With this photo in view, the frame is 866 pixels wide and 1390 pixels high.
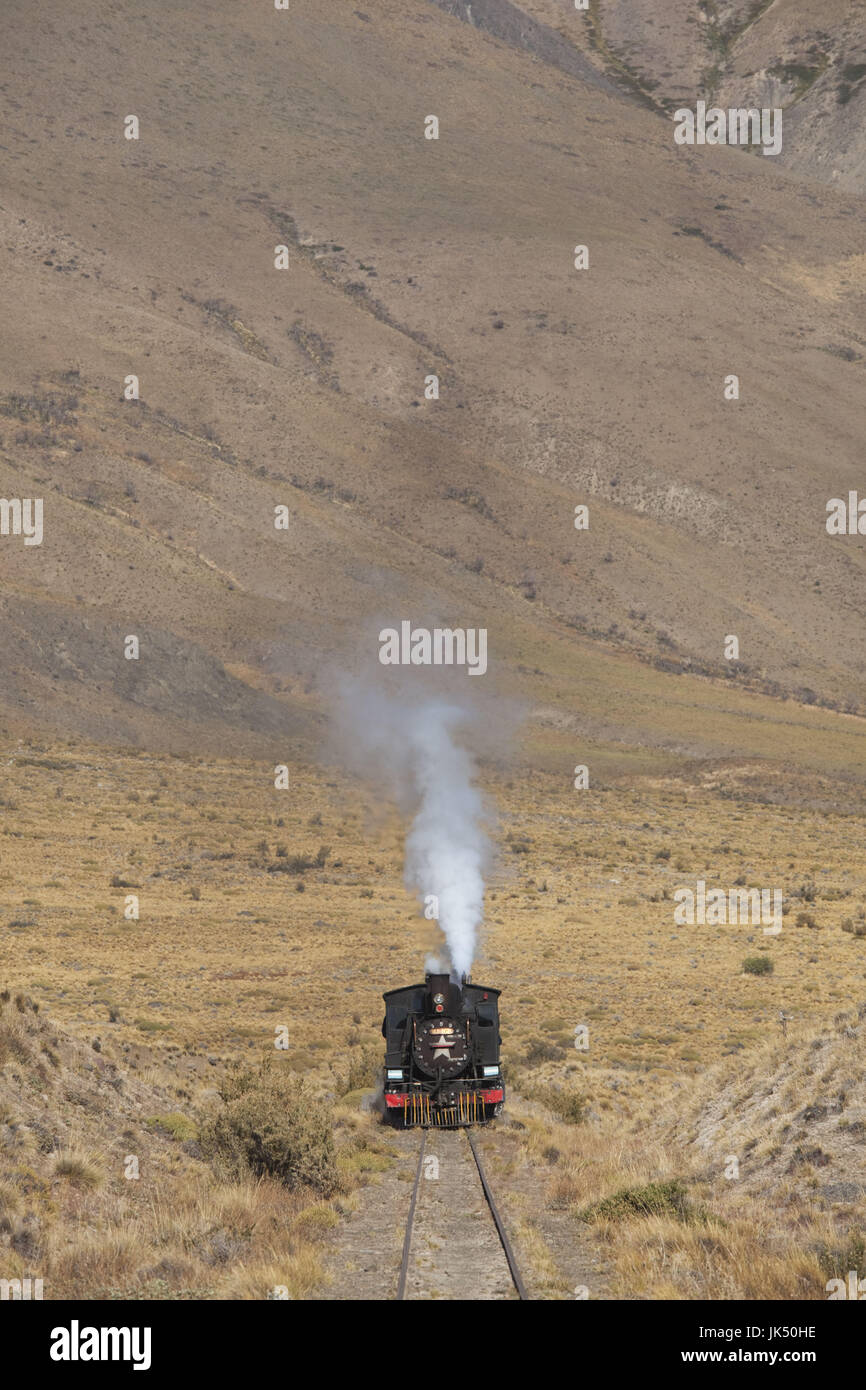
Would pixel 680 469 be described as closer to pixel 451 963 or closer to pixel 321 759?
pixel 321 759

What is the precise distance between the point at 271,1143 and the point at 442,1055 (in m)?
4.71

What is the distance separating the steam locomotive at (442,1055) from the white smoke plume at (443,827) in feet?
3.45

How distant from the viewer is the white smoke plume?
23312mm

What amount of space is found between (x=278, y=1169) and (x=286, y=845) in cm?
3736

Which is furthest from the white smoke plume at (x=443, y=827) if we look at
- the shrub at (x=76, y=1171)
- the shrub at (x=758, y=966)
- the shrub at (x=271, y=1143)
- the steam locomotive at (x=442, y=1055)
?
the shrub at (x=758, y=966)

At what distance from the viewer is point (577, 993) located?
34.5m

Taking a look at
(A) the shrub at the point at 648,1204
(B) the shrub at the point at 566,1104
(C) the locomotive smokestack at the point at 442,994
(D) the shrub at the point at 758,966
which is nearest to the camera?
(A) the shrub at the point at 648,1204

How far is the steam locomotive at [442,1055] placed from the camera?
20.3m

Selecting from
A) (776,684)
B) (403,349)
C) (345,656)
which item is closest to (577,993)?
(345,656)

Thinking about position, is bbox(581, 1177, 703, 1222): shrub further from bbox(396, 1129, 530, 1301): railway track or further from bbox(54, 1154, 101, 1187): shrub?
bbox(54, 1154, 101, 1187): shrub

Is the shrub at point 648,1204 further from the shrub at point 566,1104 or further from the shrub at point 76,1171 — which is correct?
the shrub at point 566,1104

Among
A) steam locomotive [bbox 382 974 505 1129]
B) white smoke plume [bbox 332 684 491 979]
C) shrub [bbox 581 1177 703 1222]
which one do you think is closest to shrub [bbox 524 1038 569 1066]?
white smoke plume [bbox 332 684 491 979]
